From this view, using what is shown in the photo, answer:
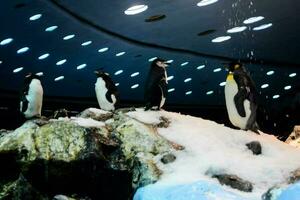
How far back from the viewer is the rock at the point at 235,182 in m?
4.05

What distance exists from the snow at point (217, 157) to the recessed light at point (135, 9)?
1.82 metres

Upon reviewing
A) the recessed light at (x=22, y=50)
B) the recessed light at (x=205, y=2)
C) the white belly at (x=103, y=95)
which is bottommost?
the white belly at (x=103, y=95)

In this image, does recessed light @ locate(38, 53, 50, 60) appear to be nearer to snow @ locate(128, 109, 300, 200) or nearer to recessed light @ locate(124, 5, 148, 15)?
recessed light @ locate(124, 5, 148, 15)

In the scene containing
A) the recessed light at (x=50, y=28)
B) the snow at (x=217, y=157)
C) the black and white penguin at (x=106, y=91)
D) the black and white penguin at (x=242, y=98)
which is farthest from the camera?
the black and white penguin at (x=106, y=91)

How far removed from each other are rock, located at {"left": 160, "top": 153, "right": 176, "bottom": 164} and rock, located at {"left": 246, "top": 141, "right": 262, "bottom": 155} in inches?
29.9

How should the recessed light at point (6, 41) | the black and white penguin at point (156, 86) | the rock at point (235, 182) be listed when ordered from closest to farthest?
the rock at point (235, 182), the black and white penguin at point (156, 86), the recessed light at point (6, 41)

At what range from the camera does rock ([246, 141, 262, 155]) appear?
15.8ft

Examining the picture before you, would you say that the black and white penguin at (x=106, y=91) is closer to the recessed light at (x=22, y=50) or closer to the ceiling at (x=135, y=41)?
the ceiling at (x=135, y=41)

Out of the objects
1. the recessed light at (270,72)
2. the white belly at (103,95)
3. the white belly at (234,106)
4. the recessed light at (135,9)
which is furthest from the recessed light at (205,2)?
the recessed light at (270,72)

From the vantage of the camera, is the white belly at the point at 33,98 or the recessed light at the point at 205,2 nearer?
the white belly at the point at 33,98

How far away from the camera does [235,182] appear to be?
162 inches

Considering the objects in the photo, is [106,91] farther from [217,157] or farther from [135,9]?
[217,157]

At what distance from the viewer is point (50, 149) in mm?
4875

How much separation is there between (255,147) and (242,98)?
4.94ft
